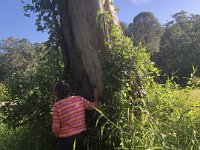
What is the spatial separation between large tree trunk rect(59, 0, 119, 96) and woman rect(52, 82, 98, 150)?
2.99 feet

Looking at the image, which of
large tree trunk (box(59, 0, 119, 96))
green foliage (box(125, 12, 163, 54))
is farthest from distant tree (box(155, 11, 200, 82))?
large tree trunk (box(59, 0, 119, 96))

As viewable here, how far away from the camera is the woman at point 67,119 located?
Result: 17.7 ft

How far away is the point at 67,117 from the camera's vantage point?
5402 mm

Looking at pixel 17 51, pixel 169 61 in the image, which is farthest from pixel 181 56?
pixel 17 51

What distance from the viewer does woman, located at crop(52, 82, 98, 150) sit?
5.39m

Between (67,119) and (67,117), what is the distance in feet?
0.10

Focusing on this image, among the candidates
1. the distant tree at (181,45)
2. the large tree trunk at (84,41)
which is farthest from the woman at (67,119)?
the distant tree at (181,45)

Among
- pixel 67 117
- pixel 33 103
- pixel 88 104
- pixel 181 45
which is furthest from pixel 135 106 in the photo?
pixel 181 45

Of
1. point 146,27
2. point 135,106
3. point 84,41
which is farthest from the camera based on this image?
point 146,27

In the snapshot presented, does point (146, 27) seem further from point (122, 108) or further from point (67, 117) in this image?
point (67, 117)

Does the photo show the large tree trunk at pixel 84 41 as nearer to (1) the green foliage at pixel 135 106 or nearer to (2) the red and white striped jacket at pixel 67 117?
(1) the green foliage at pixel 135 106

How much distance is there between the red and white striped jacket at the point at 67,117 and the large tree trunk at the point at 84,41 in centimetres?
90

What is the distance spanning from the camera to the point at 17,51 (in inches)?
2618

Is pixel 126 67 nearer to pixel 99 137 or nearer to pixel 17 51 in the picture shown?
pixel 99 137
